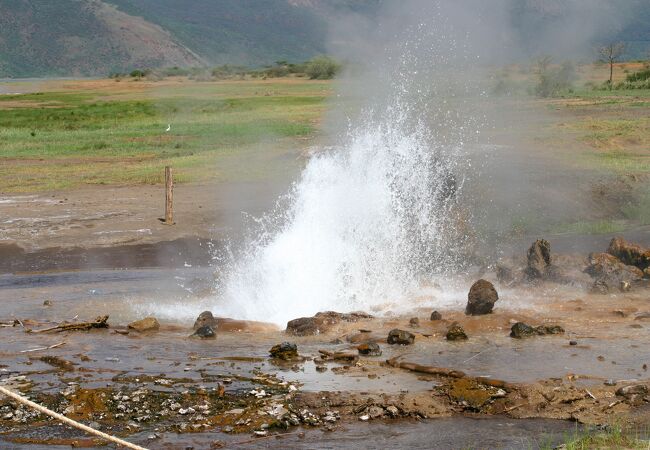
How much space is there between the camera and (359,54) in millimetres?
18953

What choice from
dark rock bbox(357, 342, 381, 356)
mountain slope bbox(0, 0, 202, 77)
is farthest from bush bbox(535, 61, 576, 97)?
mountain slope bbox(0, 0, 202, 77)

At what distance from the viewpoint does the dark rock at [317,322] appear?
11539 mm

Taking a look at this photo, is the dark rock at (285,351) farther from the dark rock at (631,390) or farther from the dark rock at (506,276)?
the dark rock at (506,276)

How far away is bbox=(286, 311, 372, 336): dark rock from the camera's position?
11.5m

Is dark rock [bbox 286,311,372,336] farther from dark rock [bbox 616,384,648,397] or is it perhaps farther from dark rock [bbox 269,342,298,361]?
dark rock [bbox 616,384,648,397]

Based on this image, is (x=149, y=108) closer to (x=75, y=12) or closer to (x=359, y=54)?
(x=359, y=54)

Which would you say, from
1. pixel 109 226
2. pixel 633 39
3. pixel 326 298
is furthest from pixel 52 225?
pixel 633 39

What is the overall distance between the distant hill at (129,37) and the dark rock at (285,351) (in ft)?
Result: 317

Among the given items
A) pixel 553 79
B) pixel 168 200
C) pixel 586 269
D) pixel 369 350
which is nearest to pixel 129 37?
pixel 553 79

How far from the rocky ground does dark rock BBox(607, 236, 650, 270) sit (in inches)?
2.3

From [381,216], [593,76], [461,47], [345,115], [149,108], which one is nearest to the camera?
[381,216]

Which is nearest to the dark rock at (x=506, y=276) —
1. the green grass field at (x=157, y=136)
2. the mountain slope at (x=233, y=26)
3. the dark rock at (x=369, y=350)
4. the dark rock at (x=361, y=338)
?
the dark rock at (x=361, y=338)

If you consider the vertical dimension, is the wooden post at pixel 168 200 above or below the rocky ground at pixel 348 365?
above

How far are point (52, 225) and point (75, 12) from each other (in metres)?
115
